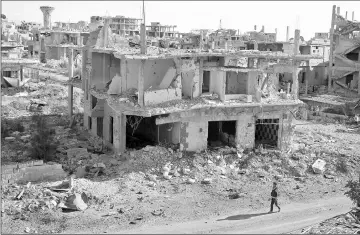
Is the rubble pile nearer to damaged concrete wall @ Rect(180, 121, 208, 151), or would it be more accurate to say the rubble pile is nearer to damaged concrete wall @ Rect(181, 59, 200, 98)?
damaged concrete wall @ Rect(180, 121, 208, 151)

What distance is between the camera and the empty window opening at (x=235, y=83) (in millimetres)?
21922

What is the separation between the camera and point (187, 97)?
20016 millimetres

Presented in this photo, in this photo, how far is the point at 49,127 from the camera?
25016mm

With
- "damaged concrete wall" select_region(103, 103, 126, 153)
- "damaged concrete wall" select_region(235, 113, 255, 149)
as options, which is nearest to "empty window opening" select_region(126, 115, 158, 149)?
"damaged concrete wall" select_region(103, 103, 126, 153)

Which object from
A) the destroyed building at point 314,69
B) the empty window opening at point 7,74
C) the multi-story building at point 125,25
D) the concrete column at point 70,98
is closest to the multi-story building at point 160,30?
the multi-story building at point 125,25

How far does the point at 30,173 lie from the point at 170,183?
4.93m

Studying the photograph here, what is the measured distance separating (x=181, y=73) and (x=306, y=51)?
27.3 m

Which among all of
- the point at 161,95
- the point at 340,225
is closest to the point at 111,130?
the point at 161,95

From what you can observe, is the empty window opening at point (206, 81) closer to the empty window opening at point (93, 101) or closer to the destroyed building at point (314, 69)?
the empty window opening at point (93, 101)

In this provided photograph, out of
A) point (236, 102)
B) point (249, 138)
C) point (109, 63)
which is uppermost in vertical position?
point (109, 63)

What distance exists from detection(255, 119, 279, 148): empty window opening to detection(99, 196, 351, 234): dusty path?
5.50m

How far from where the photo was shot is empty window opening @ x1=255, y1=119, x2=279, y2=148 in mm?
21750

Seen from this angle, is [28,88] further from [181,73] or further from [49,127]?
[181,73]

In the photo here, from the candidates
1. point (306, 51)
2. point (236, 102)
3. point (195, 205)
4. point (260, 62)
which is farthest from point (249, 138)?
point (306, 51)
